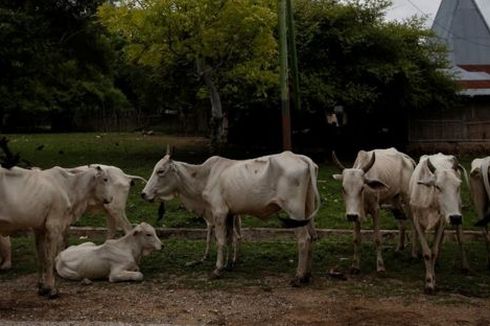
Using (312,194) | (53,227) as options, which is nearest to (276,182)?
(312,194)

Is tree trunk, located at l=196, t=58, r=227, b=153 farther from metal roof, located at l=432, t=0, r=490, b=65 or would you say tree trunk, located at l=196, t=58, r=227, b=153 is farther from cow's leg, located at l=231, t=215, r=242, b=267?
metal roof, located at l=432, t=0, r=490, b=65

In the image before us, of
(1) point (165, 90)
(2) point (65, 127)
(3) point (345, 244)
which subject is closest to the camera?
(3) point (345, 244)

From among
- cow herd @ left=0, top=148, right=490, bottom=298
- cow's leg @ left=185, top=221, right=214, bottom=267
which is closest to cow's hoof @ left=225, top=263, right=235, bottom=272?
cow herd @ left=0, top=148, right=490, bottom=298

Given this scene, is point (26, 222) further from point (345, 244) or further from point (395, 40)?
point (395, 40)

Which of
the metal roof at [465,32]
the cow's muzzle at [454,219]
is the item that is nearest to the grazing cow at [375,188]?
the cow's muzzle at [454,219]

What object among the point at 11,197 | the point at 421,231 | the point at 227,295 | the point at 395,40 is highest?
the point at 395,40

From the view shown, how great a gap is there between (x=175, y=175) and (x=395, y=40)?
14.7 meters

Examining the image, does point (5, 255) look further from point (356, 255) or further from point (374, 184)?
point (374, 184)

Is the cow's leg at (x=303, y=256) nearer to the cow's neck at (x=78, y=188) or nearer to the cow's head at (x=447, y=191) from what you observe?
the cow's head at (x=447, y=191)

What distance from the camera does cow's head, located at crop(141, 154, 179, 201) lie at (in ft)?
36.1

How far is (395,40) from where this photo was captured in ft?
77.7

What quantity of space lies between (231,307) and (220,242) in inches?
73.6

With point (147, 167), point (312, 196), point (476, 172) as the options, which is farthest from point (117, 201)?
point (147, 167)

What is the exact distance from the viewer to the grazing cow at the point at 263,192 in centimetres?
991
